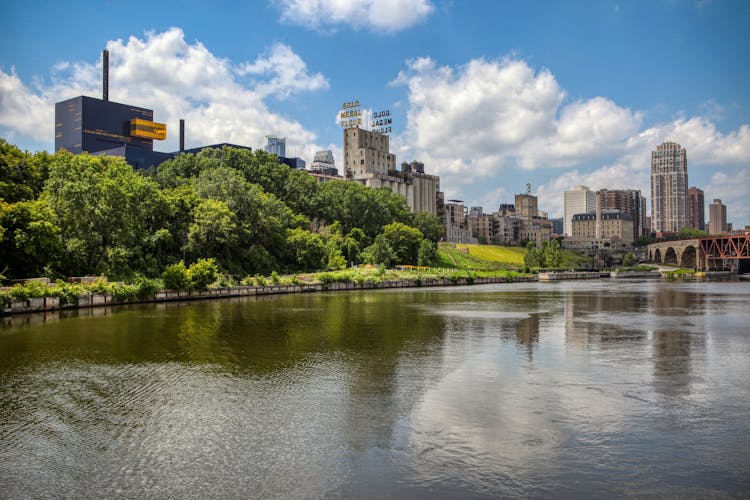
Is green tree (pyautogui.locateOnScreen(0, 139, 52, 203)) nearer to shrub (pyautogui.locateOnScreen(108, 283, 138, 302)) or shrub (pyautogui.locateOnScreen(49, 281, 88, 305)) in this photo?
shrub (pyautogui.locateOnScreen(108, 283, 138, 302))

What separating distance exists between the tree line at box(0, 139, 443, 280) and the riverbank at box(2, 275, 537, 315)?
20.8 ft

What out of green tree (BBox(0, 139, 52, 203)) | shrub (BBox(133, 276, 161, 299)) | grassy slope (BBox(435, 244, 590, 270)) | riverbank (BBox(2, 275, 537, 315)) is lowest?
riverbank (BBox(2, 275, 537, 315))

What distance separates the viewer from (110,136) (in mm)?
179250

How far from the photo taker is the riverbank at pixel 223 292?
42.4m

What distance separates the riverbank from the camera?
4238 centimetres

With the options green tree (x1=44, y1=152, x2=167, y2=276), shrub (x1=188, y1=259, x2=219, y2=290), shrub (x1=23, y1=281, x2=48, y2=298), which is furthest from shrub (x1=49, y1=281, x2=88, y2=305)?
shrub (x1=188, y1=259, x2=219, y2=290)

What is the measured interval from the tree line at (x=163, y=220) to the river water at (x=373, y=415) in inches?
974

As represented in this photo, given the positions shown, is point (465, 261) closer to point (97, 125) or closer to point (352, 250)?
point (352, 250)

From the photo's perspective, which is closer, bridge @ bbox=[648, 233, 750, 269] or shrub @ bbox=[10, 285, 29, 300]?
shrub @ bbox=[10, 285, 29, 300]

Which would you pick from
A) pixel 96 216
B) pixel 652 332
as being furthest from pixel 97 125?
pixel 652 332

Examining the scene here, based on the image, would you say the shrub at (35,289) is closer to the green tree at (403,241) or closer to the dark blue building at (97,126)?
the green tree at (403,241)

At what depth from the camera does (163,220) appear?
74000mm

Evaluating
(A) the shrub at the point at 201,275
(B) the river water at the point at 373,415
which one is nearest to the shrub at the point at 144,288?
(A) the shrub at the point at 201,275

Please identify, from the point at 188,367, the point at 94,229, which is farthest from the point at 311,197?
the point at 188,367
